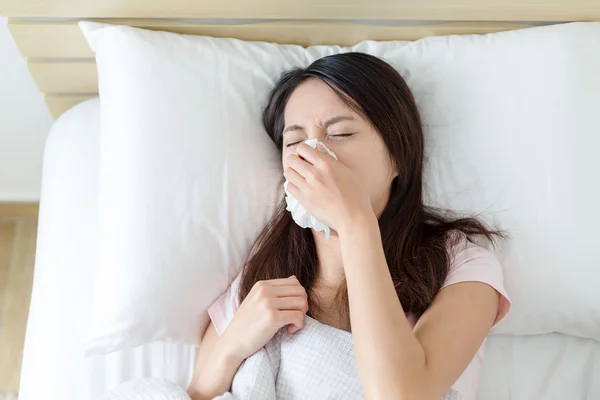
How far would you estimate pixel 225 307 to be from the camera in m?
1.41

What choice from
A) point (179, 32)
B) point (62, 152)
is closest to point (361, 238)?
point (179, 32)

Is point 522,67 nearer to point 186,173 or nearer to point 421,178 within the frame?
point 421,178

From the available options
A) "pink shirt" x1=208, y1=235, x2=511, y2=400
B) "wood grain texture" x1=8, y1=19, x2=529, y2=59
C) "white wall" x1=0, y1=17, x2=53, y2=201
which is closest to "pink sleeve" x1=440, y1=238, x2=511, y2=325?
"pink shirt" x1=208, y1=235, x2=511, y2=400

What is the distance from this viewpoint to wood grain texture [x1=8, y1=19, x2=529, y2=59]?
5.10ft

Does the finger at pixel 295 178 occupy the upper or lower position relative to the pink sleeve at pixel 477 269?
upper

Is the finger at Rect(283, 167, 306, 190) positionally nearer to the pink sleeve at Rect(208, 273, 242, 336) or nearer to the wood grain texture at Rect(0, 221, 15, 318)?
the pink sleeve at Rect(208, 273, 242, 336)

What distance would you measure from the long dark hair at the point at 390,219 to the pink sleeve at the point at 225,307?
0.09ft

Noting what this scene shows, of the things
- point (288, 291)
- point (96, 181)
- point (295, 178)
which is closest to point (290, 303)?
point (288, 291)

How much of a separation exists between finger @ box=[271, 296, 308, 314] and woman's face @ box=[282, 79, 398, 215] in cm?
23

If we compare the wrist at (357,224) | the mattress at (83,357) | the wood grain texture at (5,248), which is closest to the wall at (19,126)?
the wood grain texture at (5,248)

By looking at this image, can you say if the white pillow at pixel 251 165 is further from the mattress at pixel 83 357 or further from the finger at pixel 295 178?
the finger at pixel 295 178

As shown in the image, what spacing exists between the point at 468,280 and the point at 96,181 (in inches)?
33.2

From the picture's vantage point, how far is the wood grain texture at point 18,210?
2.08m

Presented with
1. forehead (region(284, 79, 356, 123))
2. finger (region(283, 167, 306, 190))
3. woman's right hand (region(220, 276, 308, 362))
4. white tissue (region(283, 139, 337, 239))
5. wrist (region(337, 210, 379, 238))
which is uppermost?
forehead (region(284, 79, 356, 123))
